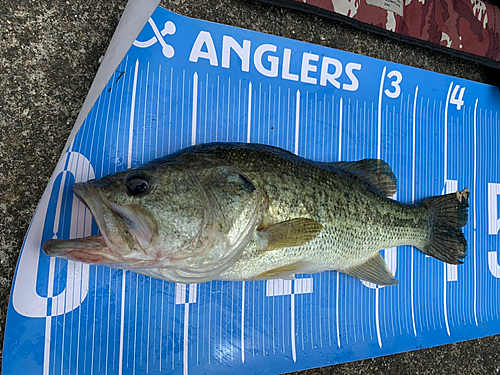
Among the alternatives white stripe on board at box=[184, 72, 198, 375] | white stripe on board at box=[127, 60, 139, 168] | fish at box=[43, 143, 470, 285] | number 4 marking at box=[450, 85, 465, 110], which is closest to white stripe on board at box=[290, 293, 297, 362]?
fish at box=[43, 143, 470, 285]

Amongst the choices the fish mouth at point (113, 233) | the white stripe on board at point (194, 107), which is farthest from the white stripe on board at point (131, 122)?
the fish mouth at point (113, 233)

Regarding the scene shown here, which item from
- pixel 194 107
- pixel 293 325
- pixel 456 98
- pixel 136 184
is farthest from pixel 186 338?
pixel 456 98

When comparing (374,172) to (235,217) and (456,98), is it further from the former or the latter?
(456,98)

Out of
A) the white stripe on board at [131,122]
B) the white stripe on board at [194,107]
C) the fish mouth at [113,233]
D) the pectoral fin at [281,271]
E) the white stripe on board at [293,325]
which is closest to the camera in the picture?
the fish mouth at [113,233]

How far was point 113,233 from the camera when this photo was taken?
1087 mm

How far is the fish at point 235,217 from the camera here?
1.12 meters

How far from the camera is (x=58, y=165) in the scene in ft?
4.78

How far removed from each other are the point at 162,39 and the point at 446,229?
76.9 inches

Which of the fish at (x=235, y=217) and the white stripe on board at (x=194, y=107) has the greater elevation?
the white stripe on board at (x=194, y=107)

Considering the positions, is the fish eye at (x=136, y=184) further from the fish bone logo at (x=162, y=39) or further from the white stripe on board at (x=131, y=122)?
the fish bone logo at (x=162, y=39)

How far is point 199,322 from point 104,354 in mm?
455

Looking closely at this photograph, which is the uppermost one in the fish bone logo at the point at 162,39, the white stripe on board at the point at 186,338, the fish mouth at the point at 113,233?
the fish bone logo at the point at 162,39

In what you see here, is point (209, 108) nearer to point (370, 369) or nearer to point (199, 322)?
point (199, 322)

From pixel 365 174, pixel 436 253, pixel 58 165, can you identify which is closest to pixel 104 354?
pixel 58 165
